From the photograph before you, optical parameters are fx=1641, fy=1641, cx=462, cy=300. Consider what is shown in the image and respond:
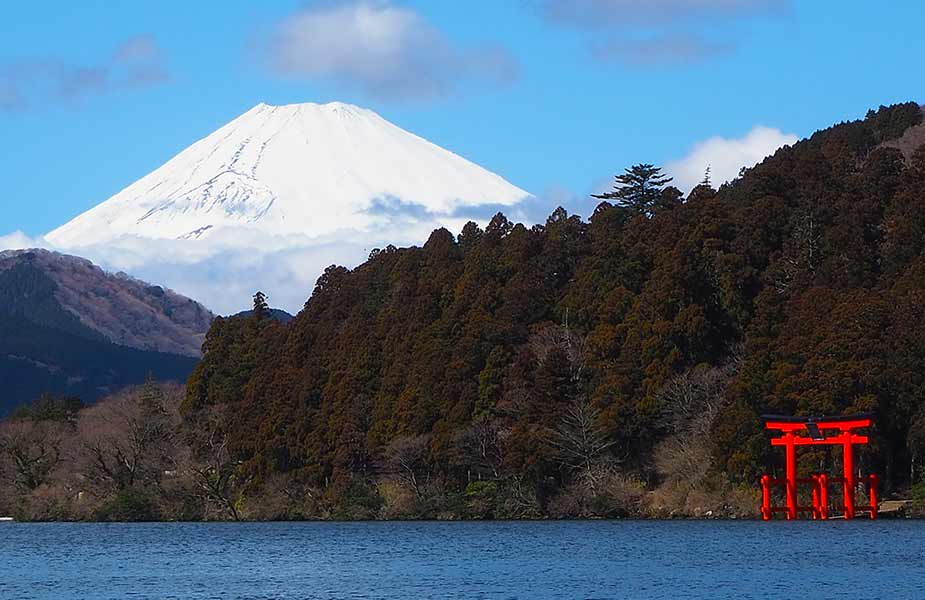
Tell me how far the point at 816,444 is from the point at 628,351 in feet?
36.6

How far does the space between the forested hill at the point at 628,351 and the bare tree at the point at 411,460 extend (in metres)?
0.08

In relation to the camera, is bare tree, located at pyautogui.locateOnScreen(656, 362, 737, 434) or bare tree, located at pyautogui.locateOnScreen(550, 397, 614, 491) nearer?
bare tree, located at pyautogui.locateOnScreen(656, 362, 737, 434)

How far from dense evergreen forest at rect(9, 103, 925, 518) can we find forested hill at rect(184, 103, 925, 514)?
0.10m

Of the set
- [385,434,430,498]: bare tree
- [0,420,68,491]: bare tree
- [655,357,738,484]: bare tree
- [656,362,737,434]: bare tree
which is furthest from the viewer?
[0,420,68,491]: bare tree

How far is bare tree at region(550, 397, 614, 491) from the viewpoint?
203ft

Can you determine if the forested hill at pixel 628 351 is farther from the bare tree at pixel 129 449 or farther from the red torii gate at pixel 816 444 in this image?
the bare tree at pixel 129 449

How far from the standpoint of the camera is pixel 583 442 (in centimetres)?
6191

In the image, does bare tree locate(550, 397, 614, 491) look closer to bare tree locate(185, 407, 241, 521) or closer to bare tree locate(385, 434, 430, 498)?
bare tree locate(385, 434, 430, 498)

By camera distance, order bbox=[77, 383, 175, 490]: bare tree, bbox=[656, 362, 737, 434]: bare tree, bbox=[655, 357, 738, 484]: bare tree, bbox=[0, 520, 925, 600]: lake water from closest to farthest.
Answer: bbox=[0, 520, 925, 600]: lake water → bbox=[655, 357, 738, 484]: bare tree → bbox=[656, 362, 737, 434]: bare tree → bbox=[77, 383, 175, 490]: bare tree

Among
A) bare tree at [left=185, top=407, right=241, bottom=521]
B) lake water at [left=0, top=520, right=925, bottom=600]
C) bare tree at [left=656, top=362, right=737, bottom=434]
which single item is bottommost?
lake water at [left=0, top=520, right=925, bottom=600]

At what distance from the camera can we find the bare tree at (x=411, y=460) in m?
66.3

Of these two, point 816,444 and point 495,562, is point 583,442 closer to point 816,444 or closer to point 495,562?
point 816,444

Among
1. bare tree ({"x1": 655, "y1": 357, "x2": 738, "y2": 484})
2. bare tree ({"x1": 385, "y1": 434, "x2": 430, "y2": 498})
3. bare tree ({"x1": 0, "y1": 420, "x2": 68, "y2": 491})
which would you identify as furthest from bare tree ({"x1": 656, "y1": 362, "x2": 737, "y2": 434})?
bare tree ({"x1": 0, "y1": 420, "x2": 68, "y2": 491})

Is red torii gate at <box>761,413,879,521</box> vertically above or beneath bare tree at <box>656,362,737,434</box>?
beneath
